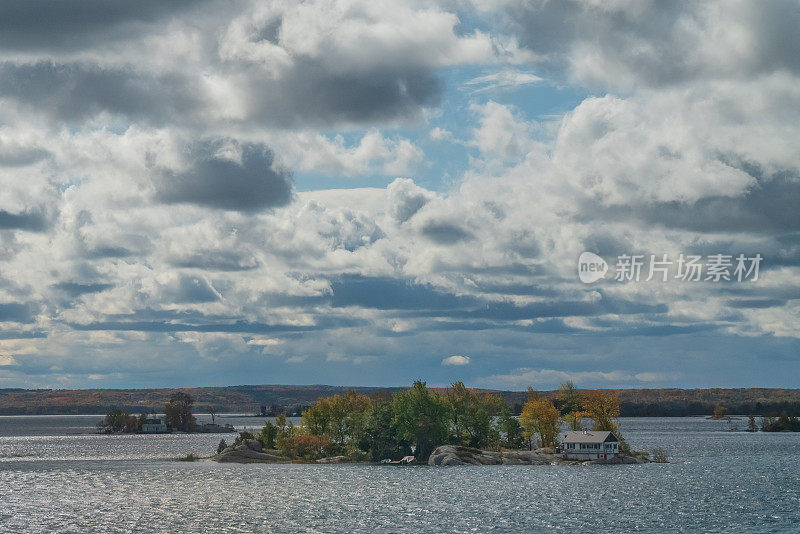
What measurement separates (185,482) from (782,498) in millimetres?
88160

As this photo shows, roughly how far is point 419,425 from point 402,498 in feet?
176

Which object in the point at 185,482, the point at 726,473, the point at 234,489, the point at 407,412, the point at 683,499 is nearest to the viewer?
the point at 683,499

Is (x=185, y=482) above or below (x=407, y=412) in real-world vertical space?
below

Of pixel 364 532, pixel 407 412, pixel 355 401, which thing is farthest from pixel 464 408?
pixel 364 532

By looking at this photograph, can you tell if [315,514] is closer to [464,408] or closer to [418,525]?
[418,525]

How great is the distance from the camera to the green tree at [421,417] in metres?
173

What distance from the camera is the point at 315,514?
105m

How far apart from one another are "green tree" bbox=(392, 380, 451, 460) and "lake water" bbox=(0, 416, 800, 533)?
8.71m

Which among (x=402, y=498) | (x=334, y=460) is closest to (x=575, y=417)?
(x=334, y=460)

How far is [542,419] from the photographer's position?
183250 mm

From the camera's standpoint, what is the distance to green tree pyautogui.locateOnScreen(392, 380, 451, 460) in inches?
6821

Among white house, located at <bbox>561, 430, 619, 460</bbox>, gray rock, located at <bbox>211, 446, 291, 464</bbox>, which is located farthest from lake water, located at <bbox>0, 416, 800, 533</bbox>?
gray rock, located at <bbox>211, 446, 291, 464</bbox>

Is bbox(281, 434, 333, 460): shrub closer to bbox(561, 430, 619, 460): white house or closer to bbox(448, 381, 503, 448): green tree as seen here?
bbox(448, 381, 503, 448): green tree

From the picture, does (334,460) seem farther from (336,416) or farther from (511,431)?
(511,431)
